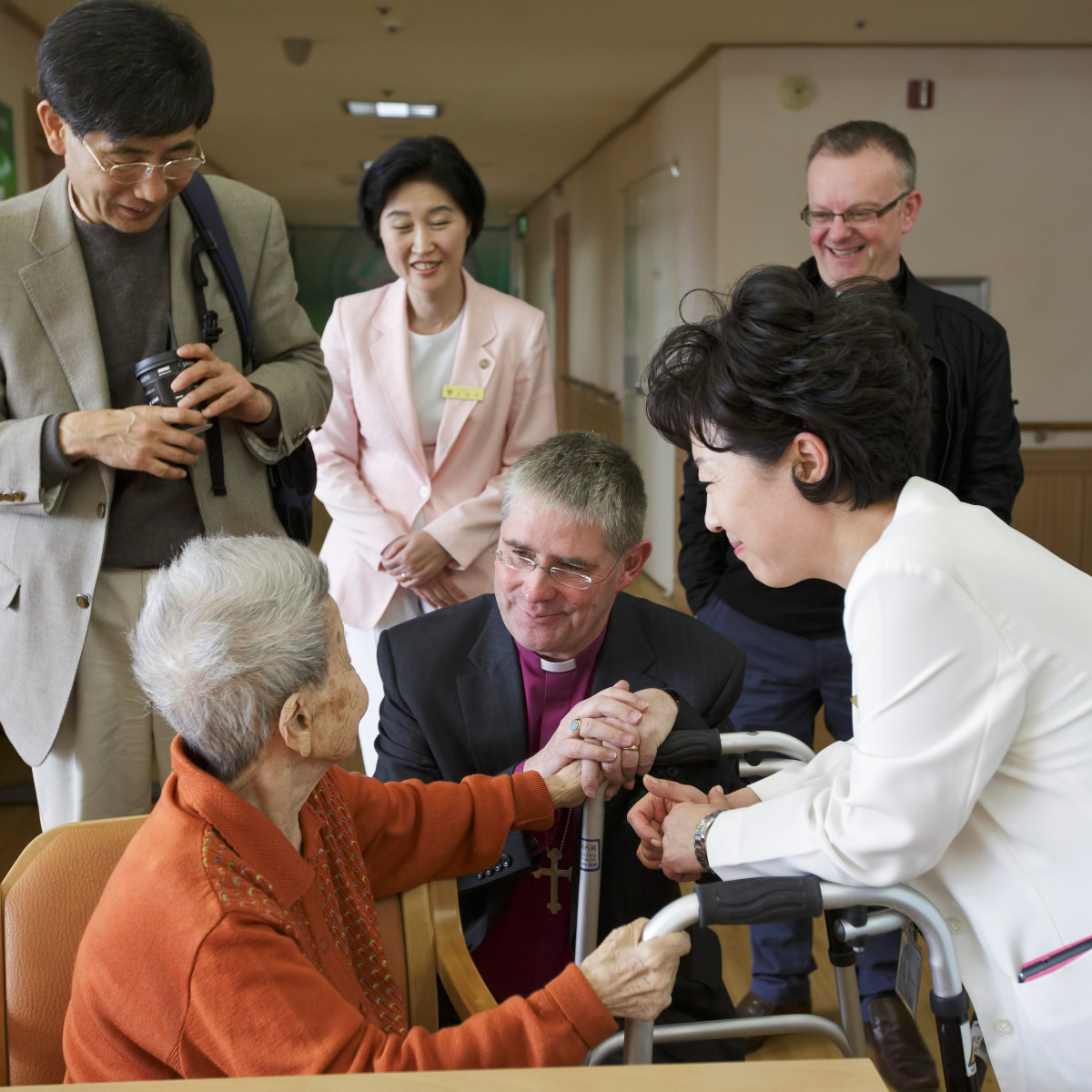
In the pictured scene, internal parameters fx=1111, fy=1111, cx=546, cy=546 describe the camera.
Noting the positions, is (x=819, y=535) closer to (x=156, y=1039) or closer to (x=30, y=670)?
(x=156, y=1039)

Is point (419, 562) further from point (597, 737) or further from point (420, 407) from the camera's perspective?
point (597, 737)

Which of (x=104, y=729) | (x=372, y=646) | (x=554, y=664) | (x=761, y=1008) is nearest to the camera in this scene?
→ (x=554, y=664)

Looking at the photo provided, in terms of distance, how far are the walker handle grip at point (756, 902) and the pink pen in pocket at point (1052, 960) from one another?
25cm

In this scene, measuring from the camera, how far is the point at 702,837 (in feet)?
4.52

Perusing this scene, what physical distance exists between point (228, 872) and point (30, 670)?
867mm

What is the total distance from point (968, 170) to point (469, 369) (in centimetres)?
385

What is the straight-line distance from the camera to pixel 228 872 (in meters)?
1.11

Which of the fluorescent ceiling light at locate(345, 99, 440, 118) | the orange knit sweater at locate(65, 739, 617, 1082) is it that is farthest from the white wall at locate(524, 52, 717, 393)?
the orange knit sweater at locate(65, 739, 617, 1082)

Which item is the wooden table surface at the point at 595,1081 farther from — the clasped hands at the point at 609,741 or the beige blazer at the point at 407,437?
the beige blazer at the point at 407,437

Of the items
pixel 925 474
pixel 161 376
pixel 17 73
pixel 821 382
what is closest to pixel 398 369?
pixel 161 376

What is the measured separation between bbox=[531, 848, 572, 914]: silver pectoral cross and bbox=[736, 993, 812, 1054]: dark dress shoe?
929mm

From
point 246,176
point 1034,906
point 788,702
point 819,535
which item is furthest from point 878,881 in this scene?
point 246,176

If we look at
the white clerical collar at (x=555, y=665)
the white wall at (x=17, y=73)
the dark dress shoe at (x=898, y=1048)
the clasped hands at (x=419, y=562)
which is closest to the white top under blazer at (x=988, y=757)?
the white clerical collar at (x=555, y=665)

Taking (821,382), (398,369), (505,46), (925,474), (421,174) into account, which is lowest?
(925,474)
